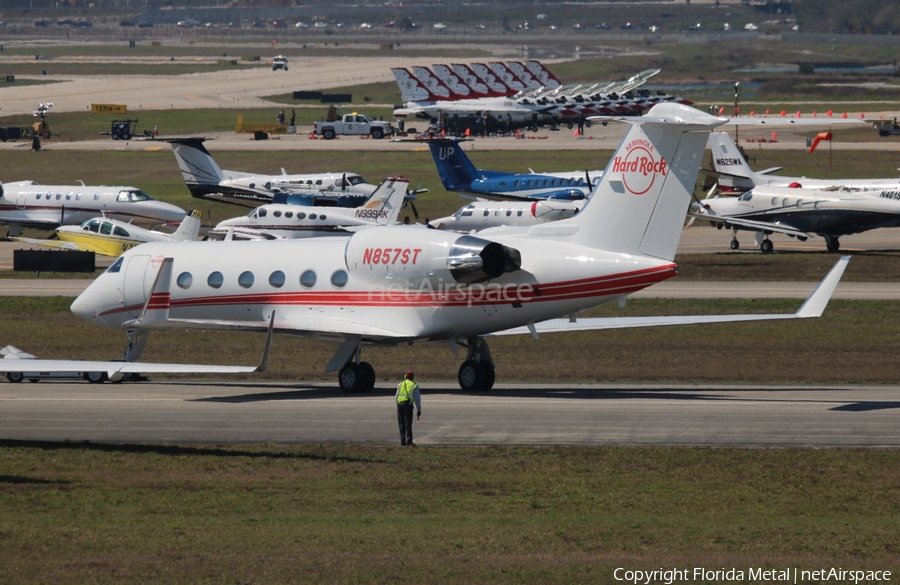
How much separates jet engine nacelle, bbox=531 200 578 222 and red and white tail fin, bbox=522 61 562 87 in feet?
355

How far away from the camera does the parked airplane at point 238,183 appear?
3095 inches

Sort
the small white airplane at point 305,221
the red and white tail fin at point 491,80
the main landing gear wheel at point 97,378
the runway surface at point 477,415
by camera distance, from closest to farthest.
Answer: the runway surface at point 477,415 < the main landing gear wheel at point 97,378 < the small white airplane at point 305,221 < the red and white tail fin at point 491,80

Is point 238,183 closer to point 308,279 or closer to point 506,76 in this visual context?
point 308,279

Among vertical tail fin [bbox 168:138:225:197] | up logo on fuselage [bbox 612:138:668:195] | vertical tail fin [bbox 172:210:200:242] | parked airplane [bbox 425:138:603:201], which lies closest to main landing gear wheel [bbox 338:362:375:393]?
up logo on fuselage [bbox 612:138:668:195]

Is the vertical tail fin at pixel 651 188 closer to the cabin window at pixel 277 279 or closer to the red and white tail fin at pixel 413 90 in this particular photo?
the cabin window at pixel 277 279

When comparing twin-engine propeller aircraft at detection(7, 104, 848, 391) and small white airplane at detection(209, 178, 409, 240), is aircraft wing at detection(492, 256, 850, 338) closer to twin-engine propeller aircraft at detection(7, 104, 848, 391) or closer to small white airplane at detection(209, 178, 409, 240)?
twin-engine propeller aircraft at detection(7, 104, 848, 391)

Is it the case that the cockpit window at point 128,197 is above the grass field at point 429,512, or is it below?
below

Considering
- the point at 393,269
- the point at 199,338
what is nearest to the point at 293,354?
the point at 199,338

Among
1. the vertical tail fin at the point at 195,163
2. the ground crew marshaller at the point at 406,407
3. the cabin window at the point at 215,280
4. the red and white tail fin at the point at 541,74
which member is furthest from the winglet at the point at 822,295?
the red and white tail fin at the point at 541,74

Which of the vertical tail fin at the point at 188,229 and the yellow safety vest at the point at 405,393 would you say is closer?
the yellow safety vest at the point at 405,393

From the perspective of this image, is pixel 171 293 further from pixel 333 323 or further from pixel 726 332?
pixel 726 332

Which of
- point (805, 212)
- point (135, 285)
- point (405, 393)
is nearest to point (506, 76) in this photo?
point (805, 212)

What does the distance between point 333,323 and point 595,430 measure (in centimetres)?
834

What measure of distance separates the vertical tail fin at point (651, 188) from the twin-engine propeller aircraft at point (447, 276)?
0.03 meters
